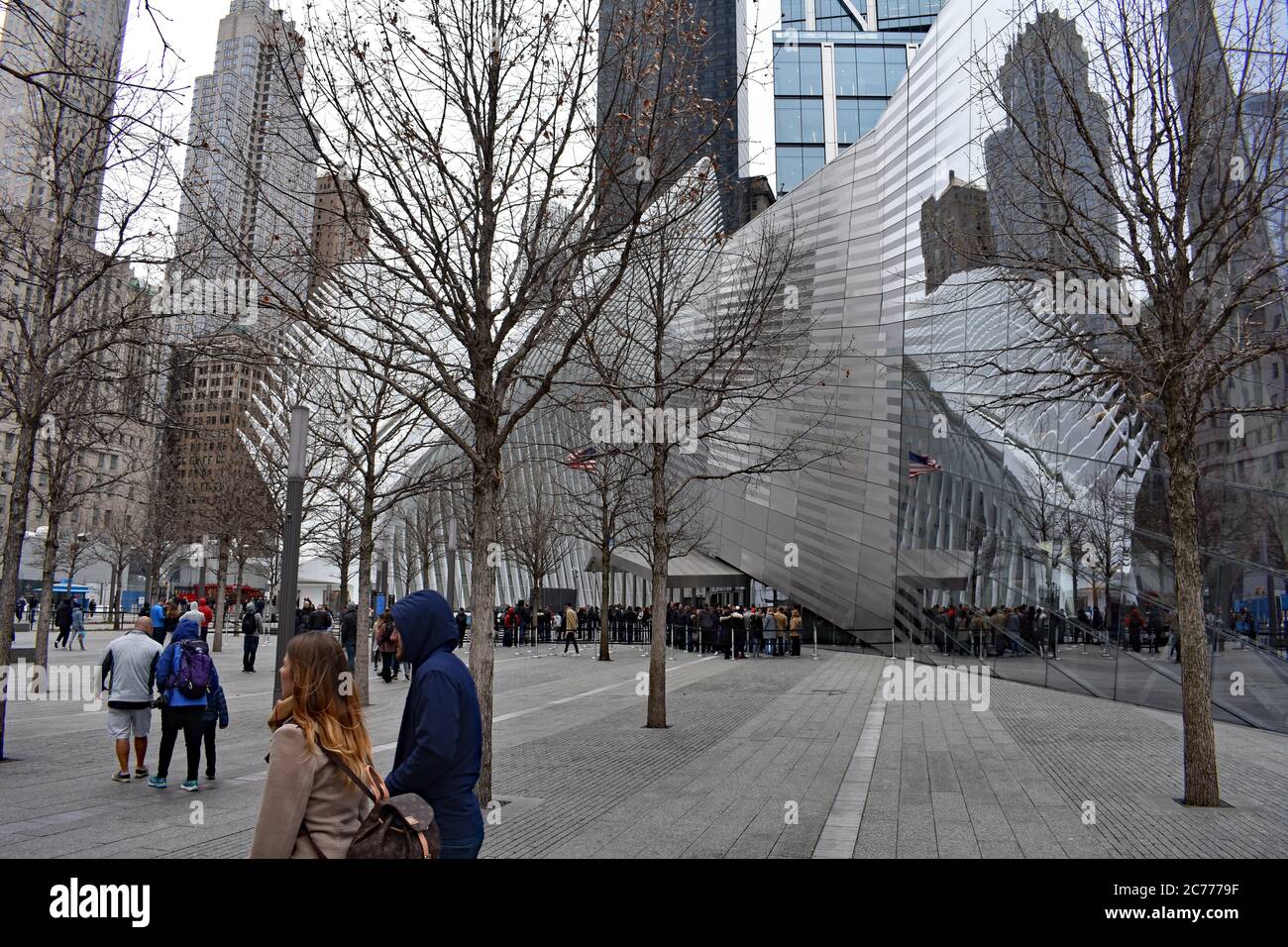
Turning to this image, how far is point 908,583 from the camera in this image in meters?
27.5

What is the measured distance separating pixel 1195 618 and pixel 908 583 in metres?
19.0

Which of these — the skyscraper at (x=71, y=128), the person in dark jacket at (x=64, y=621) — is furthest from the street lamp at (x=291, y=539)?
the person in dark jacket at (x=64, y=621)

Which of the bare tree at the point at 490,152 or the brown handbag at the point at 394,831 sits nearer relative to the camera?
the brown handbag at the point at 394,831

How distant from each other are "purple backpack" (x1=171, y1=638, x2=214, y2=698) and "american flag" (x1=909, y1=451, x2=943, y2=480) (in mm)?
21110

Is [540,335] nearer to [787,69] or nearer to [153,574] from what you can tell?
[153,574]

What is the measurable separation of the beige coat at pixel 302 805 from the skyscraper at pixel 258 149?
6061 mm

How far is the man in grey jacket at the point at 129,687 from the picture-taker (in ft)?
29.9

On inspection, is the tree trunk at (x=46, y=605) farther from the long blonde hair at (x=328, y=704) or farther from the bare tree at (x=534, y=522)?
the long blonde hair at (x=328, y=704)

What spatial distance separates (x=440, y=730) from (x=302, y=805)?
26.0 inches

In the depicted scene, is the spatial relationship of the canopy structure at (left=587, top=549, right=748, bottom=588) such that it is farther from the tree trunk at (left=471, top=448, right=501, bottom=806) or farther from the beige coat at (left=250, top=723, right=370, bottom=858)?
the beige coat at (left=250, top=723, right=370, bottom=858)

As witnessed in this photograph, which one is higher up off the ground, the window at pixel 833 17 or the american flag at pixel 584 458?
the window at pixel 833 17
